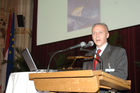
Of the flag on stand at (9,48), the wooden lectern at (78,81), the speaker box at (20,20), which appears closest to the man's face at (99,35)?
the wooden lectern at (78,81)

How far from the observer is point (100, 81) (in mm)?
1422

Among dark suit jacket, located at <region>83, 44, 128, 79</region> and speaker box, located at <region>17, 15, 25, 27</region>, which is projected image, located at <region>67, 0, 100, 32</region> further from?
speaker box, located at <region>17, 15, 25, 27</region>

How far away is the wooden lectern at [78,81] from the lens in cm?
136

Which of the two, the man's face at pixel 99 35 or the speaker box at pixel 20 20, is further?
the speaker box at pixel 20 20

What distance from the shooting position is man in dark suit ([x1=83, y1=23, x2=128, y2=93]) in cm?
187

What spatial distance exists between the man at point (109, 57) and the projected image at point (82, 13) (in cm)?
135

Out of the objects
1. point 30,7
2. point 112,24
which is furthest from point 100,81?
point 30,7

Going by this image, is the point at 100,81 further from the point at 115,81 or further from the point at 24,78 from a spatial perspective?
the point at 24,78

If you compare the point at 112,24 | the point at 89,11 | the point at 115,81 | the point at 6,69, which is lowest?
the point at 6,69

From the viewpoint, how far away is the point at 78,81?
1.44m

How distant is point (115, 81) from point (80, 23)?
2.66 metres

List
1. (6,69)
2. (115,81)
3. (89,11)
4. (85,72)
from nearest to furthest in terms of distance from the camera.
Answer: (85,72) → (115,81) → (89,11) → (6,69)

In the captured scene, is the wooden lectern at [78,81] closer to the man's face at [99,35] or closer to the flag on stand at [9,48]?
the man's face at [99,35]

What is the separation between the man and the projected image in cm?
135
